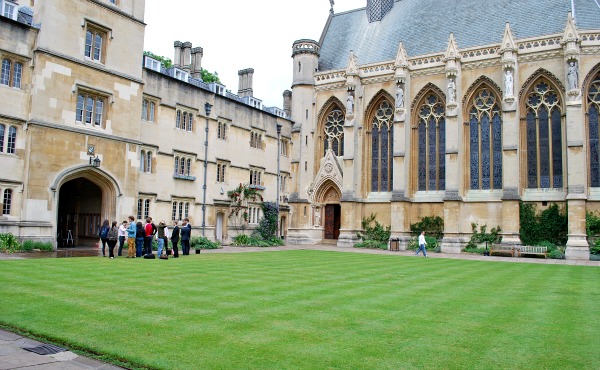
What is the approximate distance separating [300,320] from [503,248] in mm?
25987

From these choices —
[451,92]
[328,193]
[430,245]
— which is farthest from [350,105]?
Answer: [430,245]

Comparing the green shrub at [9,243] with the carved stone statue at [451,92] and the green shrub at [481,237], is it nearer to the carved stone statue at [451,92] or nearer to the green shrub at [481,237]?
the green shrub at [481,237]

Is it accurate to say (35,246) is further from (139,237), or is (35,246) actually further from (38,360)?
(38,360)

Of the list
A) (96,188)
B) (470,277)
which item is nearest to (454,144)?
Answer: (470,277)

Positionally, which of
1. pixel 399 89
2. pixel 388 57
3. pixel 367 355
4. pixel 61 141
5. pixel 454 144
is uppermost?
pixel 388 57

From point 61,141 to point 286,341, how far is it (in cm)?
1984

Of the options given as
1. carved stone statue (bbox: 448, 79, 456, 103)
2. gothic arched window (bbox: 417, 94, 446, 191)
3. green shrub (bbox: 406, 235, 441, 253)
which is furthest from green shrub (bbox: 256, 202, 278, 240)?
carved stone statue (bbox: 448, 79, 456, 103)

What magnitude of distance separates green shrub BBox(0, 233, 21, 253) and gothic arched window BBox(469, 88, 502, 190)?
92.8 ft

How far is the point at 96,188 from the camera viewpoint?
26688mm

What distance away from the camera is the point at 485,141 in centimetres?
3475

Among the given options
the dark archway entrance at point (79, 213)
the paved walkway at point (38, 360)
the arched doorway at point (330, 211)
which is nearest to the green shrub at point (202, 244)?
the dark archway entrance at point (79, 213)

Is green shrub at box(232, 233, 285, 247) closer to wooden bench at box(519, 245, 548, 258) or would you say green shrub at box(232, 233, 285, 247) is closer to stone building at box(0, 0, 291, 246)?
stone building at box(0, 0, 291, 246)

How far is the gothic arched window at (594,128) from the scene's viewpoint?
30859 mm

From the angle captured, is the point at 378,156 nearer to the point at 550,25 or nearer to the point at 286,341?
the point at 550,25
